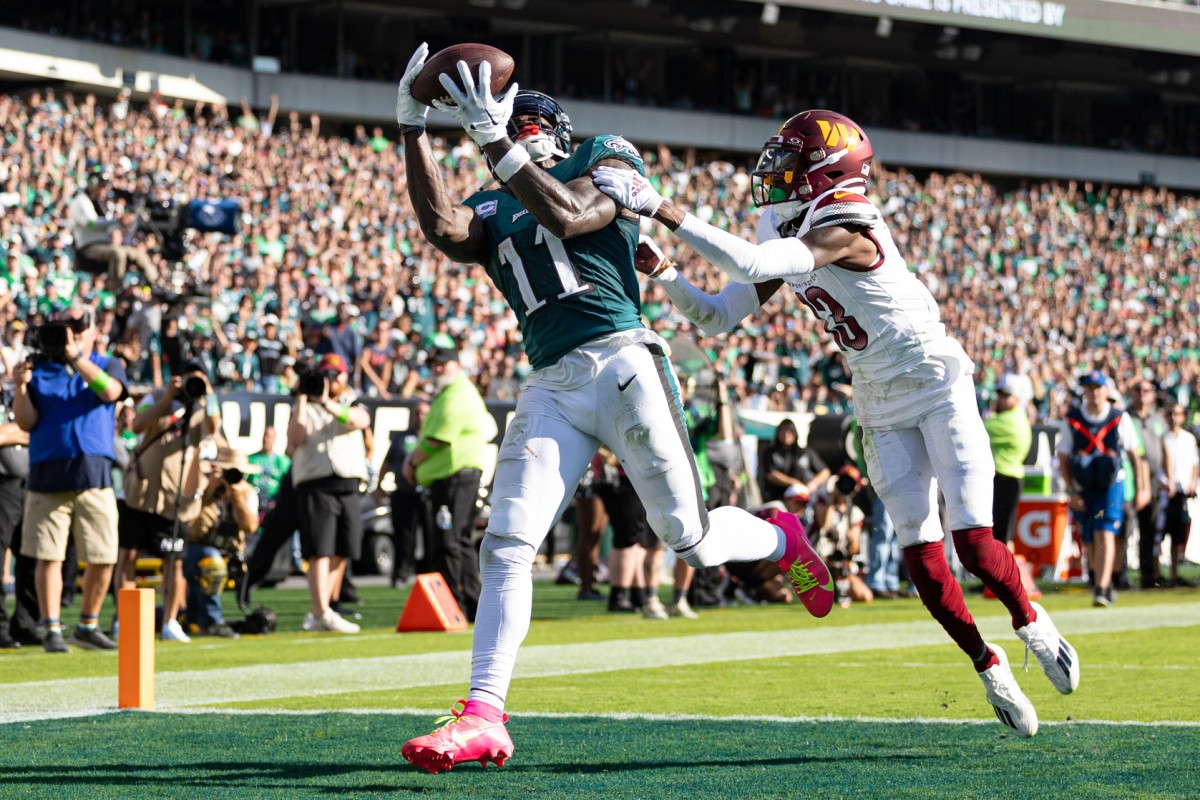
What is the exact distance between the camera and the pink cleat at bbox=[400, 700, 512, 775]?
4.70m

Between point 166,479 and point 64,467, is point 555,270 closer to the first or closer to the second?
point 64,467

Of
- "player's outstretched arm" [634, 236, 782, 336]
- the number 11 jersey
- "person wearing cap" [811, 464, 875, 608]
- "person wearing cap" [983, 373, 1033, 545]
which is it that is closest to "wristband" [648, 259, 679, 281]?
"player's outstretched arm" [634, 236, 782, 336]

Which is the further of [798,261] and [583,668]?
[583,668]

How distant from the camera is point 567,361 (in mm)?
5223

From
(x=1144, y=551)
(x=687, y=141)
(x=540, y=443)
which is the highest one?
(x=687, y=141)

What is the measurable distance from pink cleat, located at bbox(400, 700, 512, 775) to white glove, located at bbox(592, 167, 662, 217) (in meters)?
1.50

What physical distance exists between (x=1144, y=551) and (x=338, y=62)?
2582cm

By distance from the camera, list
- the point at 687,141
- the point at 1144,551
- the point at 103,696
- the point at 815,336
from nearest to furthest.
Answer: the point at 103,696, the point at 1144,551, the point at 815,336, the point at 687,141

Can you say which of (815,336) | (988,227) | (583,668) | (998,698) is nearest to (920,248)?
(988,227)

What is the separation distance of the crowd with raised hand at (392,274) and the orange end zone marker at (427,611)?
308 cm

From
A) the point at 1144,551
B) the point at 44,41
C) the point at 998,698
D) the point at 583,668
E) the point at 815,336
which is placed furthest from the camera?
the point at 44,41

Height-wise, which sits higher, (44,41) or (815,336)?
(44,41)

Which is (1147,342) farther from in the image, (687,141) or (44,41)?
(44,41)

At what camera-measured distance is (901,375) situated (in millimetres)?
5816
